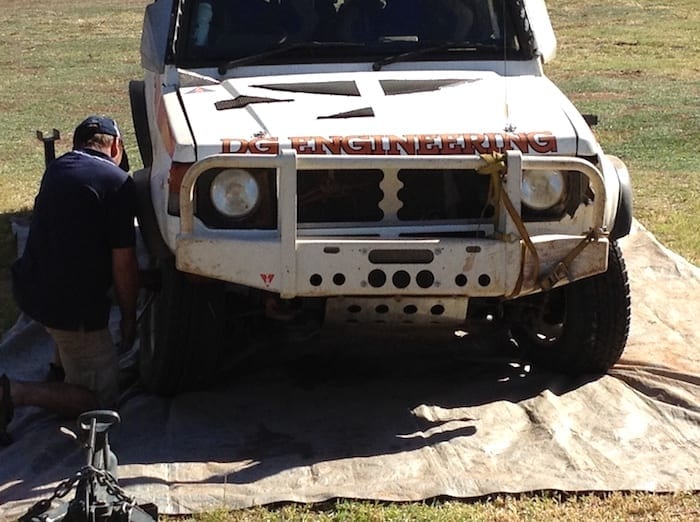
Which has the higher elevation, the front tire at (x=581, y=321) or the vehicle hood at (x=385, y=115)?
the vehicle hood at (x=385, y=115)

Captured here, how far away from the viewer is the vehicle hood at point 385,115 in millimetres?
4914

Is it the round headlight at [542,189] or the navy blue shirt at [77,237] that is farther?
the navy blue shirt at [77,237]

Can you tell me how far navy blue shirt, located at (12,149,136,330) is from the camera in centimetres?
518

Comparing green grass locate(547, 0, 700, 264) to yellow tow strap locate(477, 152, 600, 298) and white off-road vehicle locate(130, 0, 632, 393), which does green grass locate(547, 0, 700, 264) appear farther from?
yellow tow strap locate(477, 152, 600, 298)

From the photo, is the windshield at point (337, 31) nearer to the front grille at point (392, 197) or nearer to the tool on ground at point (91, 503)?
the front grille at point (392, 197)

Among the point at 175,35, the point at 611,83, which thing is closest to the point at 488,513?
the point at 175,35

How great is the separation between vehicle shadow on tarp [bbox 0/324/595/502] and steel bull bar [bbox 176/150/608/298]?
68cm

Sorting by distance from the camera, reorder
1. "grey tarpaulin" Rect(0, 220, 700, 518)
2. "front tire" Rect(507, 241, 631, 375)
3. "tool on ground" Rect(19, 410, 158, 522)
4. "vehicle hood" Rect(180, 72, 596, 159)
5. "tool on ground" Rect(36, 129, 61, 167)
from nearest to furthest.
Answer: "tool on ground" Rect(19, 410, 158, 522)
"grey tarpaulin" Rect(0, 220, 700, 518)
"vehicle hood" Rect(180, 72, 596, 159)
"front tire" Rect(507, 241, 631, 375)
"tool on ground" Rect(36, 129, 61, 167)

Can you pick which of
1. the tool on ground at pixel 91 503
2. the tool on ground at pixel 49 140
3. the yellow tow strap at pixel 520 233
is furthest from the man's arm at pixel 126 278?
the tool on ground at pixel 49 140

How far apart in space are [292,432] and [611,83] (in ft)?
42.0

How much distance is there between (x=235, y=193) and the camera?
5.02 metres

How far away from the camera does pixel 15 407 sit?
5406mm

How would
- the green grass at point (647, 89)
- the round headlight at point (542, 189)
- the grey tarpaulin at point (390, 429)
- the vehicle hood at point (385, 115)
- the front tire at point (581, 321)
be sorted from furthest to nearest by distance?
1. the green grass at point (647, 89)
2. the front tire at point (581, 321)
3. the round headlight at point (542, 189)
4. the vehicle hood at point (385, 115)
5. the grey tarpaulin at point (390, 429)

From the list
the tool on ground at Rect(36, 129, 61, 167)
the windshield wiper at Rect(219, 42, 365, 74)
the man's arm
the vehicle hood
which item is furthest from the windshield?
the tool on ground at Rect(36, 129, 61, 167)
